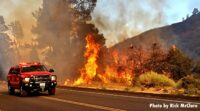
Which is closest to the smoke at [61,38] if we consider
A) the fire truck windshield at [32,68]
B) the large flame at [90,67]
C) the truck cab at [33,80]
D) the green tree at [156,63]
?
the green tree at [156,63]

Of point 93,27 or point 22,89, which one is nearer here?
point 22,89

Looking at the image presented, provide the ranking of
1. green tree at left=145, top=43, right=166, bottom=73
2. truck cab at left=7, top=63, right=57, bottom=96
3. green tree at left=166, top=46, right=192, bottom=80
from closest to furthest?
truck cab at left=7, top=63, right=57, bottom=96 < green tree at left=166, top=46, right=192, bottom=80 < green tree at left=145, top=43, right=166, bottom=73

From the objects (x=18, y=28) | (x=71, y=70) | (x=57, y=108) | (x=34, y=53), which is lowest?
(x=57, y=108)

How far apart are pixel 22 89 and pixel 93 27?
1541 inches

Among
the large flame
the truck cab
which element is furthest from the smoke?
the truck cab

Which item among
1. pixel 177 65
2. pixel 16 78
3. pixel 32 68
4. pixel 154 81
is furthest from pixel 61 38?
pixel 16 78

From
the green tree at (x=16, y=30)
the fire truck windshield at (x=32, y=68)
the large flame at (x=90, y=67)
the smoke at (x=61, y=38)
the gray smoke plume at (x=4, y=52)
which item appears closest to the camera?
the fire truck windshield at (x=32, y=68)

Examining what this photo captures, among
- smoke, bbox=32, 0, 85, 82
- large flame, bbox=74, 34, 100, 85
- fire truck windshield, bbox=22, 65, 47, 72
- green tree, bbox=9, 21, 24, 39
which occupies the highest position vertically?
green tree, bbox=9, 21, 24, 39

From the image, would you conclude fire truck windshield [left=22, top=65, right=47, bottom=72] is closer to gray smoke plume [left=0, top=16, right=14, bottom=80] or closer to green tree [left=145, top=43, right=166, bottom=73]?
green tree [left=145, top=43, right=166, bottom=73]

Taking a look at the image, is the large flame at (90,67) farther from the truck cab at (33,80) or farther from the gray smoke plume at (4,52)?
the gray smoke plume at (4,52)

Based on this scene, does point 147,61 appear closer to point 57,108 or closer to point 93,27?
point 93,27

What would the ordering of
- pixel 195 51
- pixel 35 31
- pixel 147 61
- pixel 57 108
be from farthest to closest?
pixel 195 51 → pixel 35 31 → pixel 147 61 → pixel 57 108

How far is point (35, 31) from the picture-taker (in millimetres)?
73438

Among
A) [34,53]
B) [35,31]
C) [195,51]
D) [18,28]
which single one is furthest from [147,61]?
[195,51]
